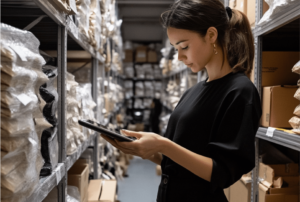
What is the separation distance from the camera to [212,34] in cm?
113

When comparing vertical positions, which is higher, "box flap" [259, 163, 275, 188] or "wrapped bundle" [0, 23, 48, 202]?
"wrapped bundle" [0, 23, 48, 202]

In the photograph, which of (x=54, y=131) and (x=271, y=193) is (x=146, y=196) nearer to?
(x=271, y=193)

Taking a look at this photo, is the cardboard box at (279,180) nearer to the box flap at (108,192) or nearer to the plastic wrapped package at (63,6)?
the box flap at (108,192)

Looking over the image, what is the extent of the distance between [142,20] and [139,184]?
15.1 ft

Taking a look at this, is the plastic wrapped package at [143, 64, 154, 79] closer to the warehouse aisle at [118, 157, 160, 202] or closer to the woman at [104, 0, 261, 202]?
the warehouse aisle at [118, 157, 160, 202]

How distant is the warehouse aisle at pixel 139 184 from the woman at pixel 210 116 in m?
2.89

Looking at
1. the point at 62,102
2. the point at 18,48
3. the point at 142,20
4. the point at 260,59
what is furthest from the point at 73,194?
the point at 142,20

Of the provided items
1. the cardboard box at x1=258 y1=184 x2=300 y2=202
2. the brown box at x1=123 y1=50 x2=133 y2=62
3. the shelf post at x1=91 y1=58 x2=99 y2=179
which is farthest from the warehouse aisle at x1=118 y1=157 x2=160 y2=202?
the brown box at x1=123 y1=50 x2=133 y2=62

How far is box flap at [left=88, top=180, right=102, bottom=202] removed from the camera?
2100 millimetres

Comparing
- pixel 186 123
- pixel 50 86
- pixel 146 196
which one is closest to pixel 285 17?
pixel 186 123

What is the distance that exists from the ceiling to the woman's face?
17.4ft

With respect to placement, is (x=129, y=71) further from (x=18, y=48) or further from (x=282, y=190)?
(x=18, y=48)

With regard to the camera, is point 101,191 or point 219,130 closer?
point 219,130

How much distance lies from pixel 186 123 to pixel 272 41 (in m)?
1.23
